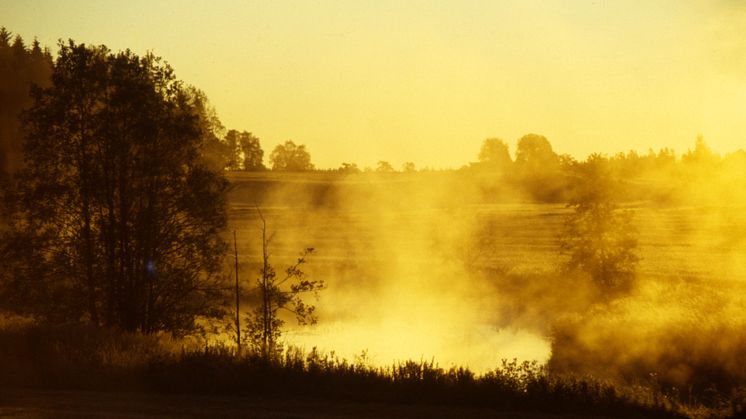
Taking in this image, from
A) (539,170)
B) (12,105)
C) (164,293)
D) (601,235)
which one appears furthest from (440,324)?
(539,170)

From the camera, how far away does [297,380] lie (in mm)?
11367

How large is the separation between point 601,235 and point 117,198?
88.8 ft

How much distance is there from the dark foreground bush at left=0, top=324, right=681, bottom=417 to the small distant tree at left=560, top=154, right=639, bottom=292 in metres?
26.6

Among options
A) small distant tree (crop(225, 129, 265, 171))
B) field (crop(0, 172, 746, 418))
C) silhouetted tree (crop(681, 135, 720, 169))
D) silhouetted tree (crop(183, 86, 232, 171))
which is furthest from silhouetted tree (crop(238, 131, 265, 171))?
silhouetted tree (crop(183, 86, 232, 171))

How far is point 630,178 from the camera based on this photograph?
115000mm

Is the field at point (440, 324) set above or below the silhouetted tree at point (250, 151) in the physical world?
below

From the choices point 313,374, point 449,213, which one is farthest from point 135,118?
point 449,213

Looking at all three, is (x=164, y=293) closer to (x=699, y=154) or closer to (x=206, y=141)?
(x=206, y=141)

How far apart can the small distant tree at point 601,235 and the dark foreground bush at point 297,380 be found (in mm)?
26579

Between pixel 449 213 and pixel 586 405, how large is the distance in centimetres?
5188

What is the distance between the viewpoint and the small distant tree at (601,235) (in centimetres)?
3738

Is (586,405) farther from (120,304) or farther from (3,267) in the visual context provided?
(3,267)

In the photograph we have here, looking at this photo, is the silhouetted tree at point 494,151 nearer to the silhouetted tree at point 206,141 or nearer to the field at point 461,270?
the field at point 461,270

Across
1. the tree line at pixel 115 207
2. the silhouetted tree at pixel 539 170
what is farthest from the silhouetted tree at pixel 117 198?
the silhouetted tree at pixel 539 170
